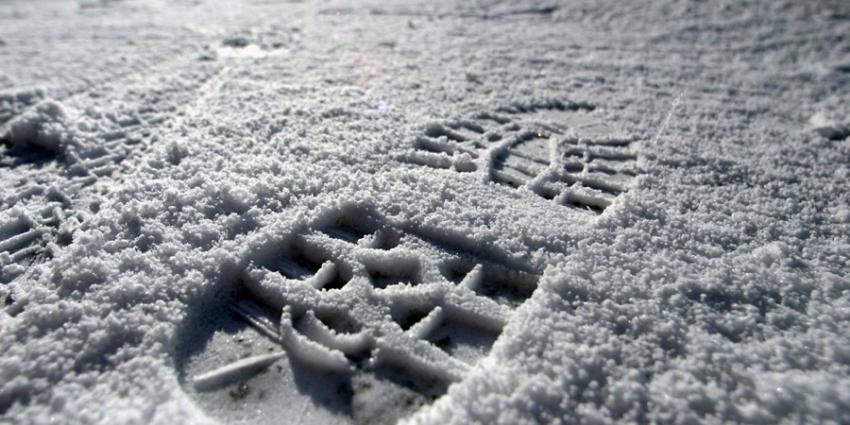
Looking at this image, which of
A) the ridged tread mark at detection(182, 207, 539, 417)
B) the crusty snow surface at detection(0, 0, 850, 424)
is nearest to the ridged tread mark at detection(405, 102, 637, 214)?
the crusty snow surface at detection(0, 0, 850, 424)

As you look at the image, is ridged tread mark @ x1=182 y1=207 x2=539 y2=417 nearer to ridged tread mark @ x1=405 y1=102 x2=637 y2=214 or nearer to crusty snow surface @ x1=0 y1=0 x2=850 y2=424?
crusty snow surface @ x1=0 y1=0 x2=850 y2=424

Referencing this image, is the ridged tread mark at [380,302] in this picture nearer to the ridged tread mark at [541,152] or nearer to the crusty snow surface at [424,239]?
the crusty snow surface at [424,239]

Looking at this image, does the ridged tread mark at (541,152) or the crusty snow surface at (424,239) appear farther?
the ridged tread mark at (541,152)

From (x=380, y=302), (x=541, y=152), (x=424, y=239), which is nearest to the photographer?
(x=380, y=302)

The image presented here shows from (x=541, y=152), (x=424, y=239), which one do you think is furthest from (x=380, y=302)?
(x=541, y=152)

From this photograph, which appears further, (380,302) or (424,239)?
(424,239)

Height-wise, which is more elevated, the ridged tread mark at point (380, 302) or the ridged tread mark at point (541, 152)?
the ridged tread mark at point (541, 152)

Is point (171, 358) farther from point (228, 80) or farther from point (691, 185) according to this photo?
point (228, 80)

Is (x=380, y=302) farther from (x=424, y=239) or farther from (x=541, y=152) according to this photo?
(x=541, y=152)

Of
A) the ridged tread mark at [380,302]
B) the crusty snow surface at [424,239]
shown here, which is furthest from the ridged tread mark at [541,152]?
the ridged tread mark at [380,302]
